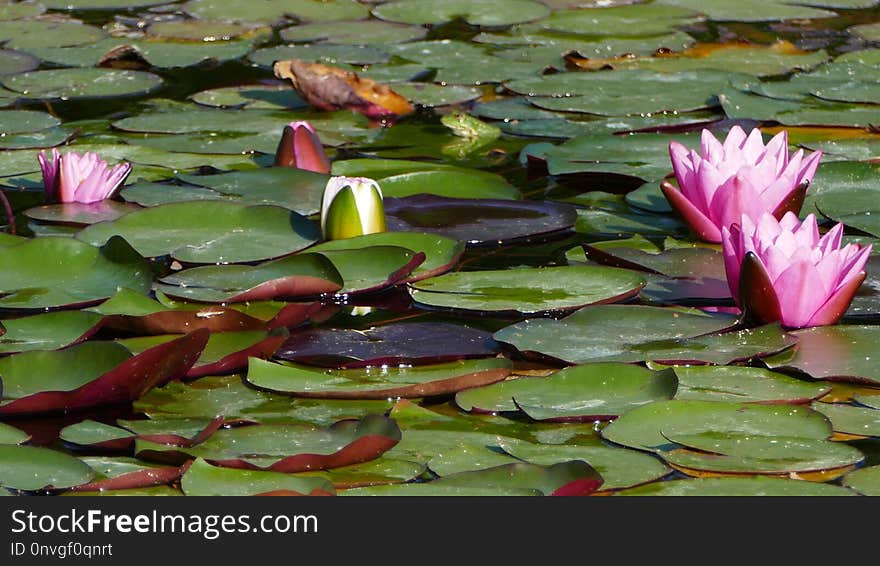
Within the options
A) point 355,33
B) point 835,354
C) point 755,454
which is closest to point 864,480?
point 755,454

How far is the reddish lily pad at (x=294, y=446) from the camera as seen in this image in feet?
7.09

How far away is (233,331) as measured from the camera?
2738 millimetres

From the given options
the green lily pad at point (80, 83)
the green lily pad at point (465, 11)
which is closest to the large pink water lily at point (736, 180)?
the green lily pad at point (80, 83)

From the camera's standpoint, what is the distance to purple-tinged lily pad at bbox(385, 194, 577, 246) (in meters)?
3.38

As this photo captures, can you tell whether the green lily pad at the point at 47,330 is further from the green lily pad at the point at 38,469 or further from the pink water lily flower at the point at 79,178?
the pink water lily flower at the point at 79,178

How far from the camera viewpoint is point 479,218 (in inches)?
137

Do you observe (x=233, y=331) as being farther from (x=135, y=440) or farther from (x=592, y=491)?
(x=592, y=491)

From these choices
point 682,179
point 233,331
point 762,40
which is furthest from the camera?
point 762,40

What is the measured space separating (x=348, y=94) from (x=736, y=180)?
179 cm

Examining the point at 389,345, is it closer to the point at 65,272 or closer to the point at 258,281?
the point at 258,281

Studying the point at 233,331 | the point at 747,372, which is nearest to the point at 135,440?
the point at 233,331

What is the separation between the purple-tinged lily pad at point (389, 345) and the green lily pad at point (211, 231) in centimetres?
49
